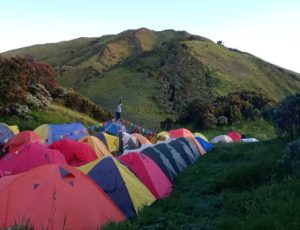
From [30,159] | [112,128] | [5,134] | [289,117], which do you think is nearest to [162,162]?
[30,159]

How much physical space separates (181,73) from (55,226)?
6096 centimetres

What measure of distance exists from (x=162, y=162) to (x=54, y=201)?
6436mm

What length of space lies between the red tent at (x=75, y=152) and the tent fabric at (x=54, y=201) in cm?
639

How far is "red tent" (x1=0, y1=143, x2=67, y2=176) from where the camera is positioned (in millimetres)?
13477

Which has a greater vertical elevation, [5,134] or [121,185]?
[121,185]

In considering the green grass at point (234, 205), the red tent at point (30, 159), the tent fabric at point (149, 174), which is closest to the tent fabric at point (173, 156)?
the tent fabric at point (149, 174)

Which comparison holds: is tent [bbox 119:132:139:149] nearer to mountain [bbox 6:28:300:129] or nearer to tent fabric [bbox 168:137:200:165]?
tent fabric [bbox 168:137:200:165]

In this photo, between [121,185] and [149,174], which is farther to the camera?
[149,174]

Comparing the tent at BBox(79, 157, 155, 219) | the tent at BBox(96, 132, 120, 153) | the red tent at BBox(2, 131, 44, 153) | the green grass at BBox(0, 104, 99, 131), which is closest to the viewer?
the tent at BBox(79, 157, 155, 219)

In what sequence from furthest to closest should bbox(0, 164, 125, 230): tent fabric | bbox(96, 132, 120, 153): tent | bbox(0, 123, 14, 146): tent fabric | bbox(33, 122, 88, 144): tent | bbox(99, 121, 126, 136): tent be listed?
bbox(99, 121, 126, 136): tent, bbox(33, 122, 88, 144): tent, bbox(96, 132, 120, 153): tent, bbox(0, 123, 14, 146): tent fabric, bbox(0, 164, 125, 230): tent fabric

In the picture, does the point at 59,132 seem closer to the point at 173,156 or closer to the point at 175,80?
the point at 173,156

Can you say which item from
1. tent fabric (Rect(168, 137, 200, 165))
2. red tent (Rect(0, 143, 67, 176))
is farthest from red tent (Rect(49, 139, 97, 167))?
tent fabric (Rect(168, 137, 200, 165))

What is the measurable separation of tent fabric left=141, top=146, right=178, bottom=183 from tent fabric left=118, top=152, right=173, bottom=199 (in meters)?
0.79

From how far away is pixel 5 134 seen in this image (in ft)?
70.7
